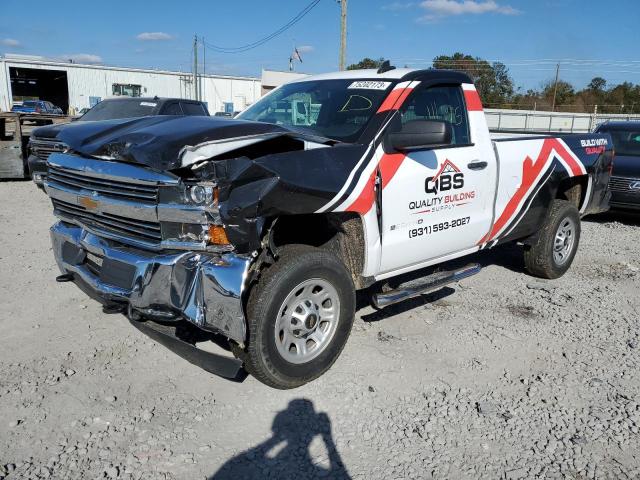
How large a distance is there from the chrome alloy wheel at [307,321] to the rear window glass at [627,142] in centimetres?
867

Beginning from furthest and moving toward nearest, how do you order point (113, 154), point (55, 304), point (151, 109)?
1. point (151, 109)
2. point (55, 304)
3. point (113, 154)

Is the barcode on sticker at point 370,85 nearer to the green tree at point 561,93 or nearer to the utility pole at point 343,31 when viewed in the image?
the utility pole at point 343,31

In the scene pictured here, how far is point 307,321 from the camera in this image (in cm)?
346

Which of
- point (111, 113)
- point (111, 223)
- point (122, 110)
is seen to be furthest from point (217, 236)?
point (111, 113)

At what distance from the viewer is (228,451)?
9.41ft

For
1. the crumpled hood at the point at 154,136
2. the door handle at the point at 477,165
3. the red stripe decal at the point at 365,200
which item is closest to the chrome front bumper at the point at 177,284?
the crumpled hood at the point at 154,136

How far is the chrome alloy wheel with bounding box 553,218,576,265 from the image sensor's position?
5.94 m

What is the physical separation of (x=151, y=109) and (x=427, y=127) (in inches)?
319

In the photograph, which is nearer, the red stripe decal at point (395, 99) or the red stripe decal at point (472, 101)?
the red stripe decal at point (395, 99)

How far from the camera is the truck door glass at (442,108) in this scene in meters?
4.17

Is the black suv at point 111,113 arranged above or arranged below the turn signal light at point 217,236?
above

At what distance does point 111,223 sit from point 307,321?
4.74 feet

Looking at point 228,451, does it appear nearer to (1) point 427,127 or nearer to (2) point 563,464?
(2) point 563,464

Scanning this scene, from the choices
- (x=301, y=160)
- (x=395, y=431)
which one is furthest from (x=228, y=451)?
(x=301, y=160)
